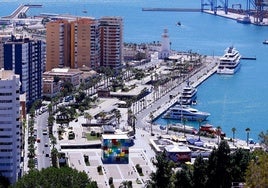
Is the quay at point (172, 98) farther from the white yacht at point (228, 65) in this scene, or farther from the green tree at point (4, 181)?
the green tree at point (4, 181)

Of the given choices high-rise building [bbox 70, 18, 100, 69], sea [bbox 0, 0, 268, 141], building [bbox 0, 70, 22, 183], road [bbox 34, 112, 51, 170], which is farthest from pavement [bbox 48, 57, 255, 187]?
high-rise building [bbox 70, 18, 100, 69]

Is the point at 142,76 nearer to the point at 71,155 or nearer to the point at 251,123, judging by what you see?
the point at 251,123

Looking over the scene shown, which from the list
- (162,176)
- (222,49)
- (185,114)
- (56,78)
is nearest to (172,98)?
(185,114)

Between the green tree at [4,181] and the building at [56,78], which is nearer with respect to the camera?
the green tree at [4,181]

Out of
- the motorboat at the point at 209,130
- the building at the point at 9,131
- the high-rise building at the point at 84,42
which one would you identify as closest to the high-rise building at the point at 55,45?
the high-rise building at the point at 84,42

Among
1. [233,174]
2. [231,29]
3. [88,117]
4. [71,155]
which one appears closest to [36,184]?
[233,174]

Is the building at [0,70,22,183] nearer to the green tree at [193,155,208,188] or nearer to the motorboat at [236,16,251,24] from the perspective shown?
the green tree at [193,155,208,188]
